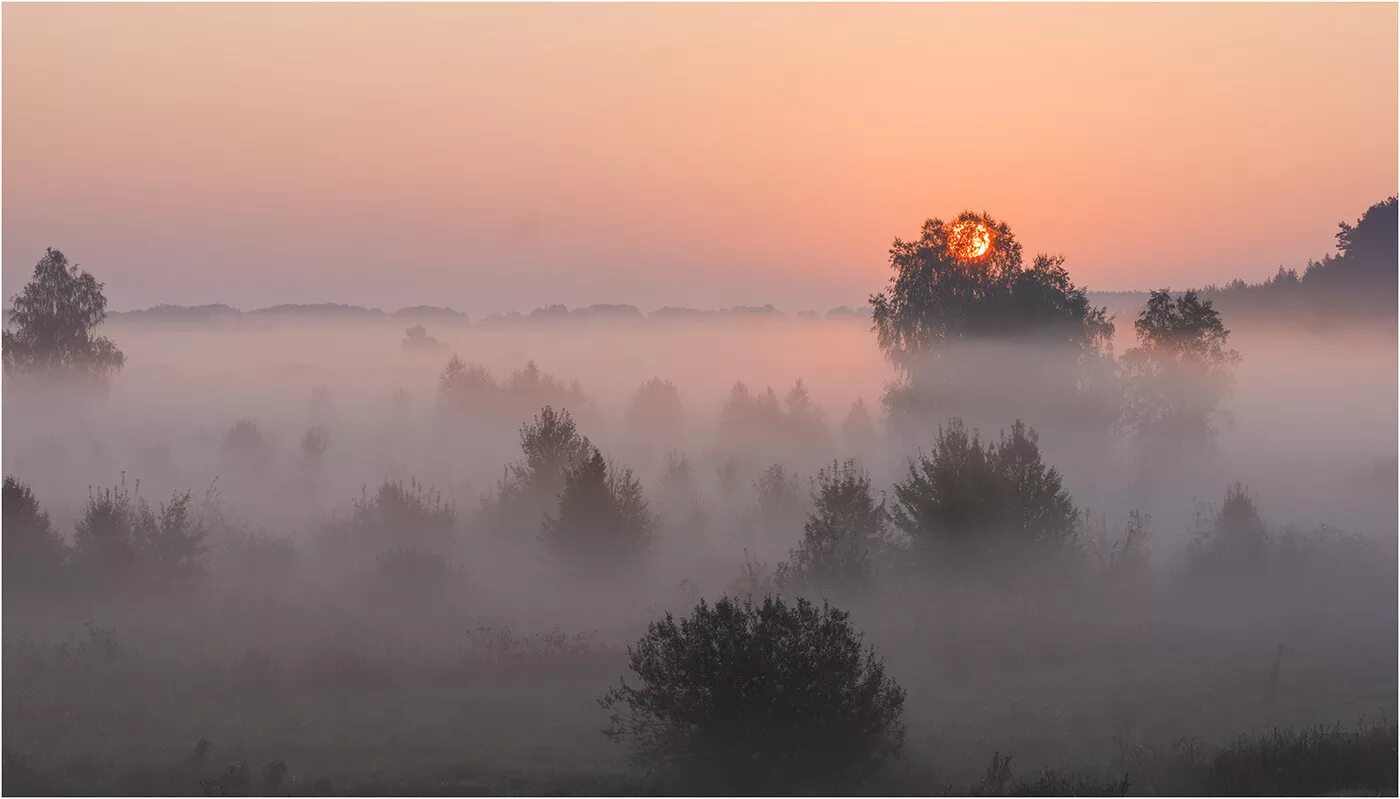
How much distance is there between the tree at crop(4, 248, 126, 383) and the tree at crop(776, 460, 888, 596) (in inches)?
2500

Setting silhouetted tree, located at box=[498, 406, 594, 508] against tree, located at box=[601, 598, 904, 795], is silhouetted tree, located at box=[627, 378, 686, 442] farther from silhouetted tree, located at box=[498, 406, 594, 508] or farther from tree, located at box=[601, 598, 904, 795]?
tree, located at box=[601, 598, 904, 795]

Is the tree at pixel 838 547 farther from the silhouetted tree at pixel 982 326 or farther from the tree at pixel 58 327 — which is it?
the tree at pixel 58 327

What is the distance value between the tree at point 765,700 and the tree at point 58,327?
235 feet

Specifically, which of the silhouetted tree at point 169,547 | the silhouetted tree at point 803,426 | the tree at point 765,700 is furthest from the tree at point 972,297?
the tree at point 765,700

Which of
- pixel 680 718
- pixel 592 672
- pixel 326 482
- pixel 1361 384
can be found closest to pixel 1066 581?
pixel 592 672

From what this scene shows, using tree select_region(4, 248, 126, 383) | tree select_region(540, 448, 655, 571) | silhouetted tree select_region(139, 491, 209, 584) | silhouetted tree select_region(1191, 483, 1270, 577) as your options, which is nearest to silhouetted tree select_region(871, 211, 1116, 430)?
silhouetted tree select_region(1191, 483, 1270, 577)

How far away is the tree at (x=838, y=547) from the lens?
3291 centimetres

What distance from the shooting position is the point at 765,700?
727 inches

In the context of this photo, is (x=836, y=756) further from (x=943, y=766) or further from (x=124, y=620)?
(x=124, y=620)

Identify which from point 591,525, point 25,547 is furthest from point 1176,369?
point 25,547

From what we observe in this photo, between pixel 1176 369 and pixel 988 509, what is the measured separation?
3143 centimetres

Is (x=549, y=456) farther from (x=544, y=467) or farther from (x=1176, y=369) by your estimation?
(x=1176, y=369)

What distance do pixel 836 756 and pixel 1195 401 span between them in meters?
47.6

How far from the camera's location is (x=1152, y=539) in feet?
170
